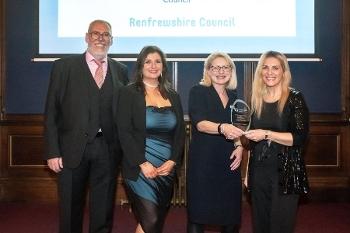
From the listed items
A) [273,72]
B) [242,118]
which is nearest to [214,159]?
[242,118]

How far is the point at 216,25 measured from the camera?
16.2ft

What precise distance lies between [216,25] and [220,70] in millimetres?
1962

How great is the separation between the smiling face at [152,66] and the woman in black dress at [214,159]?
0.99 ft

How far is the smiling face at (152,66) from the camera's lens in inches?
117

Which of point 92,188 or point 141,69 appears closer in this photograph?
point 141,69

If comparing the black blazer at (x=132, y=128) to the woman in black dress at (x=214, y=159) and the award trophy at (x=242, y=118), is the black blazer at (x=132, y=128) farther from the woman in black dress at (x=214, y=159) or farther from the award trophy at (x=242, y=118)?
the award trophy at (x=242, y=118)

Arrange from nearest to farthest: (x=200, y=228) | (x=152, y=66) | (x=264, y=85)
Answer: (x=264, y=85), (x=152, y=66), (x=200, y=228)

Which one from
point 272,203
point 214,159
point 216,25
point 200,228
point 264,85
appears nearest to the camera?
point 272,203

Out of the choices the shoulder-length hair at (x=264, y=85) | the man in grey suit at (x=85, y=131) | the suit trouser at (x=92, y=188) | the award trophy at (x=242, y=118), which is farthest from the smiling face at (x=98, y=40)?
the shoulder-length hair at (x=264, y=85)

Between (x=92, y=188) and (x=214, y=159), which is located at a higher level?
(x=214, y=159)

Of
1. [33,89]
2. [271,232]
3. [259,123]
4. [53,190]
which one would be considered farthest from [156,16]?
[271,232]

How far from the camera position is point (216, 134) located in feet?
10.1

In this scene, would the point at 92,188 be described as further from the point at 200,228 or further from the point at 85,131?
the point at 200,228

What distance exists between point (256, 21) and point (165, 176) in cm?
254
